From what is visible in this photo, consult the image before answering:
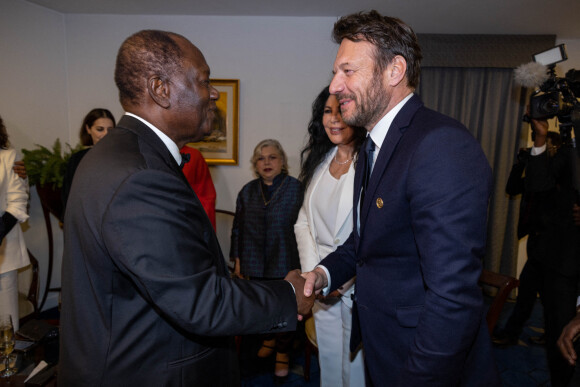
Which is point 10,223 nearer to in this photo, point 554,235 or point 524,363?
point 554,235

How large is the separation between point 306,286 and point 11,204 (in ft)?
9.10

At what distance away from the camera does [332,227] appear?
6.91 ft

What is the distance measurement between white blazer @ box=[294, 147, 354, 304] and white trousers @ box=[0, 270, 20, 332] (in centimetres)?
255

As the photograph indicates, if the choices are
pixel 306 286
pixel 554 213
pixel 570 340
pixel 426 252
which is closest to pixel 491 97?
pixel 554 213

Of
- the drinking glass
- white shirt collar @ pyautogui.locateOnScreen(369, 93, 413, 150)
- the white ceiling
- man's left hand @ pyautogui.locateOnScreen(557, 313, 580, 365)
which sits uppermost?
the white ceiling

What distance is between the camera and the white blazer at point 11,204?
2863 millimetres

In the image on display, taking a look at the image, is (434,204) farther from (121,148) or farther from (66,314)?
(66,314)

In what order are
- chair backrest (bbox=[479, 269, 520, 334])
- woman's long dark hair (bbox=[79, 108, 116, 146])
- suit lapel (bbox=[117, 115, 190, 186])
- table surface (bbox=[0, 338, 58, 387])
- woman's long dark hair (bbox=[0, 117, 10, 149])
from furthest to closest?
woman's long dark hair (bbox=[79, 108, 116, 146])
woman's long dark hair (bbox=[0, 117, 10, 149])
chair backrest (bbox=[479, 269, 520, 334])
table surface (bbox=[0, 338, 58, 387])
suit lapel (bbox=[117, 115, 190, 186])

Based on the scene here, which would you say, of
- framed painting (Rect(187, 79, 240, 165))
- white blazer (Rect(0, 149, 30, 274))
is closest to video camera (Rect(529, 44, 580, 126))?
framed painting (Rect(187, 79, 240, 165))

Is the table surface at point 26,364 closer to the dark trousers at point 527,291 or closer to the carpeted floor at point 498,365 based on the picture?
the carpeted floor at point 498,365

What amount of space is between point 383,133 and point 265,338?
2478mm

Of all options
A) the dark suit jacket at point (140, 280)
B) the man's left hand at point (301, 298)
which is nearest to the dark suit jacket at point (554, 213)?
the man's left hand at point (301, 298)

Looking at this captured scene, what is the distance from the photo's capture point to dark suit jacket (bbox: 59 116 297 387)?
3.06 feet

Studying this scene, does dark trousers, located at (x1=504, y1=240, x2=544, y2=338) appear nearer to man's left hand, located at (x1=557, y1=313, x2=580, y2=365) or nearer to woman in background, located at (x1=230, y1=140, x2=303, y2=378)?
man's left hand, located at (x1=557, y1=313, x2=580, y2=365)
